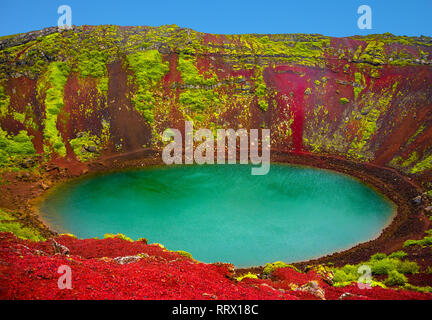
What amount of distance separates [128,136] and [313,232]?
39.6 m

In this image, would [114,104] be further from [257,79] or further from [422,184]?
[422,184]

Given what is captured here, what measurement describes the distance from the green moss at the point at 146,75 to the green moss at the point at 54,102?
13.9 m

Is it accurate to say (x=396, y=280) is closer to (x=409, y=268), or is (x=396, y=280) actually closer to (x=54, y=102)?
(x=409, y=268)

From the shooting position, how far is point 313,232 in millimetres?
33312

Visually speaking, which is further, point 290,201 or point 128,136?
point 128,136

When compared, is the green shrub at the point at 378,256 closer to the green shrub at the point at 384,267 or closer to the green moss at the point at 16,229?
the green shrub at the point at 384,267

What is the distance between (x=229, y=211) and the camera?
1492 inches

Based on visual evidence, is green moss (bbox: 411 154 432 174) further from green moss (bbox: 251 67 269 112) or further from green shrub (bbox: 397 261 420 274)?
green moss (bbox: 251 67 269 112)

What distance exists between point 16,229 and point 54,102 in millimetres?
37004

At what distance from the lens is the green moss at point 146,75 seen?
6341cm

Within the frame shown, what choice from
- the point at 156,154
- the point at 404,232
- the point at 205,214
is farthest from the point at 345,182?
the point at 156,154

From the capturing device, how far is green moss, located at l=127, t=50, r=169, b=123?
6341cm

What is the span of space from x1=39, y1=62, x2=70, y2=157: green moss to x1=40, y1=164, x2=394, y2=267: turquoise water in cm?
1140

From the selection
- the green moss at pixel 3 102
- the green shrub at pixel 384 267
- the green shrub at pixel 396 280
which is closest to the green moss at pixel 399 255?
the green shrub at pixel 384 267
